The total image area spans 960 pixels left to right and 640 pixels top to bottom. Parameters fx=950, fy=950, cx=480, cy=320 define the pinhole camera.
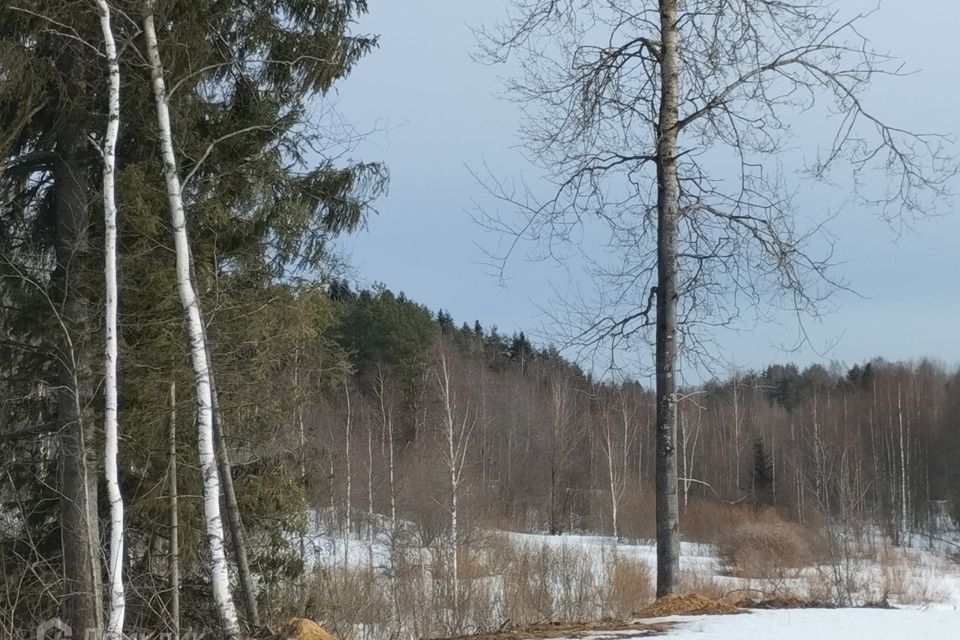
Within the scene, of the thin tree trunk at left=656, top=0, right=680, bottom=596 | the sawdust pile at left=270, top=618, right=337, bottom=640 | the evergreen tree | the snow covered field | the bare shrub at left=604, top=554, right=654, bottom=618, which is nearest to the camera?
the sawdust pile at left=270, top=618, right=337, bottom=640

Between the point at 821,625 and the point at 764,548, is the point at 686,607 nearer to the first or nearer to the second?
the point at 821,625

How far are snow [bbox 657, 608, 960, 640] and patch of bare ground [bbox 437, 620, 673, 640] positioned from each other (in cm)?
20

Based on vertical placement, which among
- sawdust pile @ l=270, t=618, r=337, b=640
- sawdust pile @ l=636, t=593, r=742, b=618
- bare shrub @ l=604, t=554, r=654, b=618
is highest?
sawdust pile @ l=270, t=618, r=337, b=640

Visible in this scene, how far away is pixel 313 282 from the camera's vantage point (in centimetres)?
1086

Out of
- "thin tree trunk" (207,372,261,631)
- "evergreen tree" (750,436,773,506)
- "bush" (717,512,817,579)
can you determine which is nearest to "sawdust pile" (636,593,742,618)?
"thin tree trunk" (207,372,261,631)

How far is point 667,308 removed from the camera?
31.9 feet

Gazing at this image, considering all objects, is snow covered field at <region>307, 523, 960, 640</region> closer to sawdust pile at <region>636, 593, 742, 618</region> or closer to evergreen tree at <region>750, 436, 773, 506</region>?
sawdust pile at <region>636, 593, 742, 618</region>

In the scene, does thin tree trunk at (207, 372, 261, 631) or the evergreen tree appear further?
the evergreen tree

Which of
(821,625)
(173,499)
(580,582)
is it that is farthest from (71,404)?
(580,582)

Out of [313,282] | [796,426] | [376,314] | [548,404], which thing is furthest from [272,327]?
[796,426]

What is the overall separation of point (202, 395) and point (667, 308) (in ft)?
15.3

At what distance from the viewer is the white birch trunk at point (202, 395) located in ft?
25.7

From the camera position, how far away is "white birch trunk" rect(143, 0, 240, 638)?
783 cm

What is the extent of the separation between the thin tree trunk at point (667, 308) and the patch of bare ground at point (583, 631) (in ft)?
6.31
